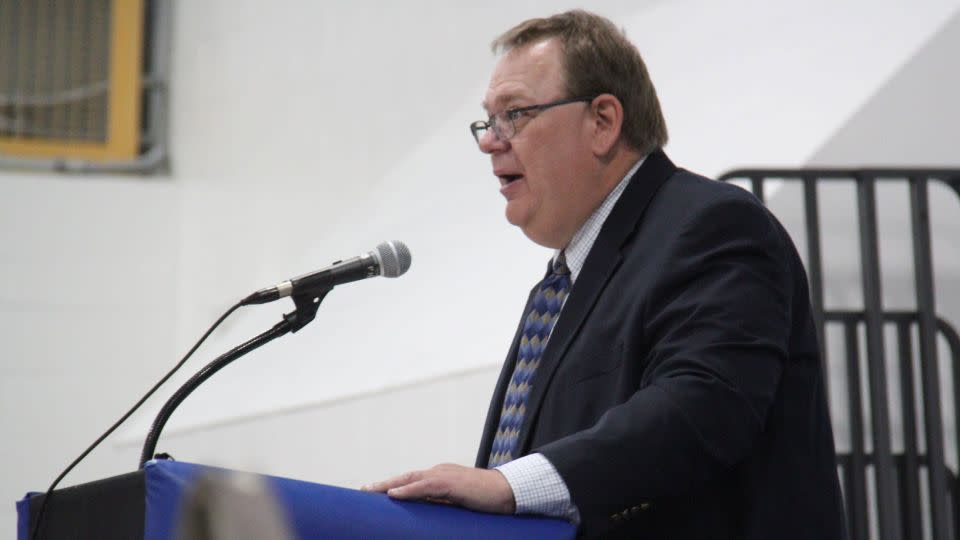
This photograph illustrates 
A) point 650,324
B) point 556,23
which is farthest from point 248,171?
point 650,324

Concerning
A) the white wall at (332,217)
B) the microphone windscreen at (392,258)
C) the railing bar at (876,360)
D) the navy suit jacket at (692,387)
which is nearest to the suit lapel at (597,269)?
the navy suit jacket at (692,387)

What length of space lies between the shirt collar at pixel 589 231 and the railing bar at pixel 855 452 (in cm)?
130

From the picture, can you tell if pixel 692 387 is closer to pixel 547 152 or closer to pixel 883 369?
pixel 547 152

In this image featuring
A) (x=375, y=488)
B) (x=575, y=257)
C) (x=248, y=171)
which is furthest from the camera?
(x=248, y=171)

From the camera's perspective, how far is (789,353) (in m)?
1.39

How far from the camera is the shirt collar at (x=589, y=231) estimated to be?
5.32 ft

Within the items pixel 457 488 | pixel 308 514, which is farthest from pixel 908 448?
pixel 308 514

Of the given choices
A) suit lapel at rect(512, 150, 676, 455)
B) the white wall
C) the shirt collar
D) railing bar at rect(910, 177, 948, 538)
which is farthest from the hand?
railing bar at rect(910, 177, 948, 538)

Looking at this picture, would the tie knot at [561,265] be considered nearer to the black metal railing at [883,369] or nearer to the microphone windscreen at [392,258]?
the microphone windscreen at [392,258]

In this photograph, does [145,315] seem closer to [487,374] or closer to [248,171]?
[248,171]

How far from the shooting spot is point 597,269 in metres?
1.49

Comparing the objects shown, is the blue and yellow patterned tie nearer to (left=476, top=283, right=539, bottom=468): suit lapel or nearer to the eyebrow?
(left=476, top=283, right=539, bottom=468): suit lapel

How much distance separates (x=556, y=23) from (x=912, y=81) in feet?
5.46

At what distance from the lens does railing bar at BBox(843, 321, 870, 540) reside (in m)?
2.64
